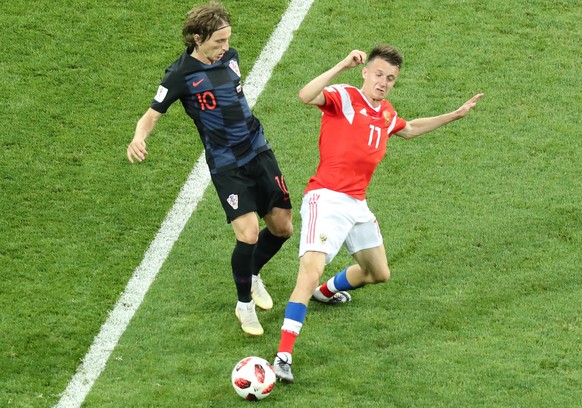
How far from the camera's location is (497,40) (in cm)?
1272

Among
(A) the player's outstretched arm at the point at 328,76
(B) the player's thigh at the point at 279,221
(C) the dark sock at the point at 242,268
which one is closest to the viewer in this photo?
(A) the player's outstretched arm at the point at 328,76

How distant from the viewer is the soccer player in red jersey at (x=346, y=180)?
8.70 metres

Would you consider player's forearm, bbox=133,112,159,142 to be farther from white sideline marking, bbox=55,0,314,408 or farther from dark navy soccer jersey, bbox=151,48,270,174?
white sideline marking, bbox=55,0,314,408

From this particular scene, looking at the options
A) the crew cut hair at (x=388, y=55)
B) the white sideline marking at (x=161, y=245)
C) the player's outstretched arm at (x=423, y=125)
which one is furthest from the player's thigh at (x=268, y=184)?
the white sideline marking at (x=161, y=245)

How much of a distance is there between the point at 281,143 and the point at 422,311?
8.95 feet

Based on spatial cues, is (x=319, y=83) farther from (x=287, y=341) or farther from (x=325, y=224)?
(x=287, y=341)

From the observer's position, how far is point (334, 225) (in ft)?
28.9

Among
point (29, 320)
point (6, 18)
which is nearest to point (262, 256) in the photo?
point (29, 320)

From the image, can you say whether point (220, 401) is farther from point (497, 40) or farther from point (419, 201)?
point (497, 40)

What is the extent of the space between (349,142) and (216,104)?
97 cm

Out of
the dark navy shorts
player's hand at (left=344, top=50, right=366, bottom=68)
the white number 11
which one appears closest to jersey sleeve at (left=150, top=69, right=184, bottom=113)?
the dark navy shorts

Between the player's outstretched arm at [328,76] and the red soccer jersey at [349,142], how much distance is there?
0.31m

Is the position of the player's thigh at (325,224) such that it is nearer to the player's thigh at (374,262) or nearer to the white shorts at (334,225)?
the white shorts at (334,225)

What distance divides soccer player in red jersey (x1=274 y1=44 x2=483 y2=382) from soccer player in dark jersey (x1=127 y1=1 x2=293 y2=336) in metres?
0.39
